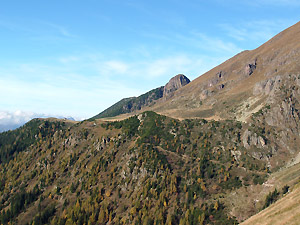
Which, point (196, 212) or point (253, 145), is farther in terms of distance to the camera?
point (253, 145)

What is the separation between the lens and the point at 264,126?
18638 cm

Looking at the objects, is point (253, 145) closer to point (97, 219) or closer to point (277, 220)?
point (277, 220)

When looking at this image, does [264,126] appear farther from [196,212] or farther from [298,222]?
[298,222]

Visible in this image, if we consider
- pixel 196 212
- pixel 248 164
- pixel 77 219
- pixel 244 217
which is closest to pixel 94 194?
pixel 77 219

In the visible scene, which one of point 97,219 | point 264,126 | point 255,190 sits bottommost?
point 97,219

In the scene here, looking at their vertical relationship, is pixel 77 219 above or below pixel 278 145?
below

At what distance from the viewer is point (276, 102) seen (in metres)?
200

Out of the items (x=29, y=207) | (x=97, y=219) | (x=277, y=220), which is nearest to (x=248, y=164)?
(x=277, y=220)

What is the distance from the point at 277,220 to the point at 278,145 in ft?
403

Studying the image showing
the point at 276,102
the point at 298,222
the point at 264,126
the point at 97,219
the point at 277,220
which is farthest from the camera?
the point at 276,102

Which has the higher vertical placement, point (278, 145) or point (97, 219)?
point (278, 145)

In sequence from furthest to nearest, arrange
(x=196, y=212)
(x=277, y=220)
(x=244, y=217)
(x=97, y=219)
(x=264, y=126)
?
(x=264, y=126) < (x=97, y=219) < (x=196, y=212) < (x=244, y=217) < (x=277, y=220)

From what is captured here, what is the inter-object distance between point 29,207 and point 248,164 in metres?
179

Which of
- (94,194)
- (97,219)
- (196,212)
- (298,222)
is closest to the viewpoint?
(298,222)
